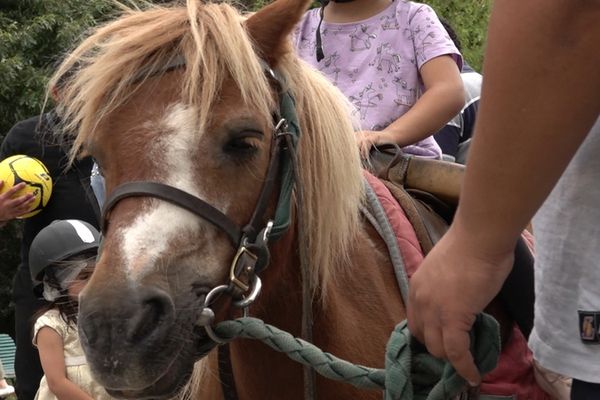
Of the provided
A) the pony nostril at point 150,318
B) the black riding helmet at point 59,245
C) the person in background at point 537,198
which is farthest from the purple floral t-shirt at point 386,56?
the person in background at point 537,198

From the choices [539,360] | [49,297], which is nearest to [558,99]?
Answer: [539,360]

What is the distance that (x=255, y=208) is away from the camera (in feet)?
7.02

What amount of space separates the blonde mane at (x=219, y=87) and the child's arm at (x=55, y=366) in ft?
4.69

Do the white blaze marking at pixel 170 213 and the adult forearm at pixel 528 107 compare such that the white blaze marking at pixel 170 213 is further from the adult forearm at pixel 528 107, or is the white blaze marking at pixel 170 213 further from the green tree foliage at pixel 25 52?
the green tree foliage at pixel 25 52

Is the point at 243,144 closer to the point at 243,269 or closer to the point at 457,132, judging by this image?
the point at 243,269

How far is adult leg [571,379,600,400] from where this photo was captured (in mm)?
1301

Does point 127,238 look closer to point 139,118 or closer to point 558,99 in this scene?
point 139,118

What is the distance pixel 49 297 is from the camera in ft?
11.5

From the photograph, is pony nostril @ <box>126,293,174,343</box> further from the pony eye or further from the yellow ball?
the yellow ball

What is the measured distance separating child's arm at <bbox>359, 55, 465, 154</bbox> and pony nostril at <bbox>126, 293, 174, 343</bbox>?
129 centimetres

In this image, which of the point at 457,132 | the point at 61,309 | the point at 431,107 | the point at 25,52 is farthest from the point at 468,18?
the point at 61,309

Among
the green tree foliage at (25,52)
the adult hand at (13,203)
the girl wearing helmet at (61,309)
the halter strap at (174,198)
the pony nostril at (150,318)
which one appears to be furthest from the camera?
the green tree foliage at (25,52)

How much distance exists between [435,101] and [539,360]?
73.4 inches

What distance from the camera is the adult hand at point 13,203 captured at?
409 centimetres
